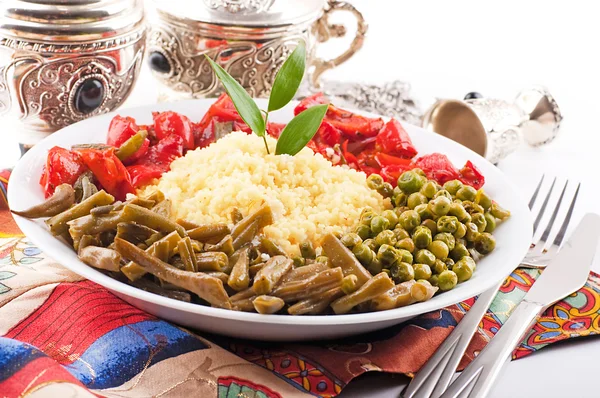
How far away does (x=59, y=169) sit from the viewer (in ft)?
9.71

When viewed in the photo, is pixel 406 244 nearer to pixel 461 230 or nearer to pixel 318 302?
pixel 461 230

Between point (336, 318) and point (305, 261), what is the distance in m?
0.48

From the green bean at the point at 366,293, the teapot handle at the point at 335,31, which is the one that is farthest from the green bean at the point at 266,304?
the teapot handle at the point at 335,31

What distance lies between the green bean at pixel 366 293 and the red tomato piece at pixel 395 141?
4.31 feet

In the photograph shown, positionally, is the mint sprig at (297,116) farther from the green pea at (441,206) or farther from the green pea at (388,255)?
the green pea at (388,255)

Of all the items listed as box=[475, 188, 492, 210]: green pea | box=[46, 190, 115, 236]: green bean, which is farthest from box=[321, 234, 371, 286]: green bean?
box=[46, 190, 115, 236]: green bean

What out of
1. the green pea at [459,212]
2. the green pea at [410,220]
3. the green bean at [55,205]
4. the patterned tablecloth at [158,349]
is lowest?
the patterned tablecloth at [158,349]

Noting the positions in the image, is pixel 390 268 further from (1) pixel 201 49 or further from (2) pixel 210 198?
(1) pixel 201 49

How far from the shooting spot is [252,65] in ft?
14.5

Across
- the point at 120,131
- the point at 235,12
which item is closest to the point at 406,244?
the point at 120,131

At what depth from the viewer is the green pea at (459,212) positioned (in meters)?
2.86

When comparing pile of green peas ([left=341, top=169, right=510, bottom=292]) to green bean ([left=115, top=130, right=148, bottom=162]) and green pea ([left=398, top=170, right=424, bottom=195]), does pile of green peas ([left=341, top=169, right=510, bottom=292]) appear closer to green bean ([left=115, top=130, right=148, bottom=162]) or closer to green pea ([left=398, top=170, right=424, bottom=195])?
green pea ([left=398, top=170, right=424, bottom=195])

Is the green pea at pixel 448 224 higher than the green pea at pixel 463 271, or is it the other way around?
the green pea at pixel 448 224

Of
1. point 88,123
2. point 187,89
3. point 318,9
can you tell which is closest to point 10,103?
Result: point 88,123
